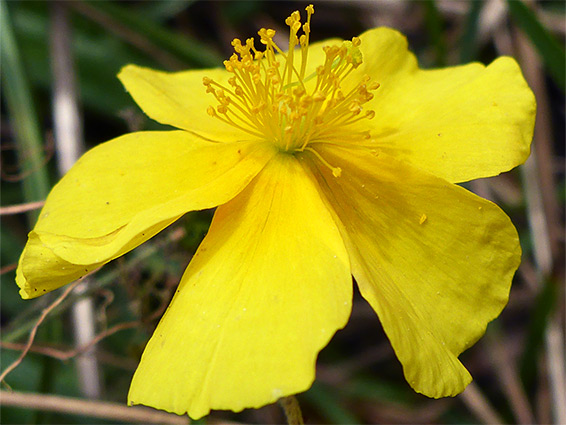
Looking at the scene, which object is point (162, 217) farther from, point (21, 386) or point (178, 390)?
point (21, 386)

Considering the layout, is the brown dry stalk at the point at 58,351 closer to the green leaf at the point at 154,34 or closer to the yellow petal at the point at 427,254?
the yellow petal at the point at 427,254

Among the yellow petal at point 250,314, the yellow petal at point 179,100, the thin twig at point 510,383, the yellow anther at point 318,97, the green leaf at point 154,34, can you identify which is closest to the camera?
the yellow petal at point 250,314

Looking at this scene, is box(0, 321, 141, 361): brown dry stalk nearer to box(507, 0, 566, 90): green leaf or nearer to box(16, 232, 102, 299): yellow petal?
box(16, 232, 102, 299): yellow petal

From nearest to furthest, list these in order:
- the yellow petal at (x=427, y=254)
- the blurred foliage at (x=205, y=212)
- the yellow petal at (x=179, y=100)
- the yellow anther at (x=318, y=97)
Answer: the yellow petal at (x=427, y=254) < the yellow anther at (x=318, y=97) < the yellow petal at (x=179, y=100) < the blurred foliage at (x=205, y=212)

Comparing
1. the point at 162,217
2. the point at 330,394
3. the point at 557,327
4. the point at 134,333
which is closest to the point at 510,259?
the point at 162,217

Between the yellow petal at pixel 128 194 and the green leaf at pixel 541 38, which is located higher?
the yellow petal at pixel 128 194

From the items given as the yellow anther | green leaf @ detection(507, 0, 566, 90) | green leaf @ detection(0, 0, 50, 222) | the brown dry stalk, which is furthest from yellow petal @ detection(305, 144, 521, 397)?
green leaf @ detection(0, 0, 50, 222)

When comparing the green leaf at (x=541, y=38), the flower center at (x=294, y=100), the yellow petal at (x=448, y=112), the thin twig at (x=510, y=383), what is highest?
the flower center at (x=294, y=100)

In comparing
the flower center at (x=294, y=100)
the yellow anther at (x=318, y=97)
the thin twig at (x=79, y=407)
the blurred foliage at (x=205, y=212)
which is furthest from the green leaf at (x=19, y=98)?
the yellow anther at (x=318, y=97)
